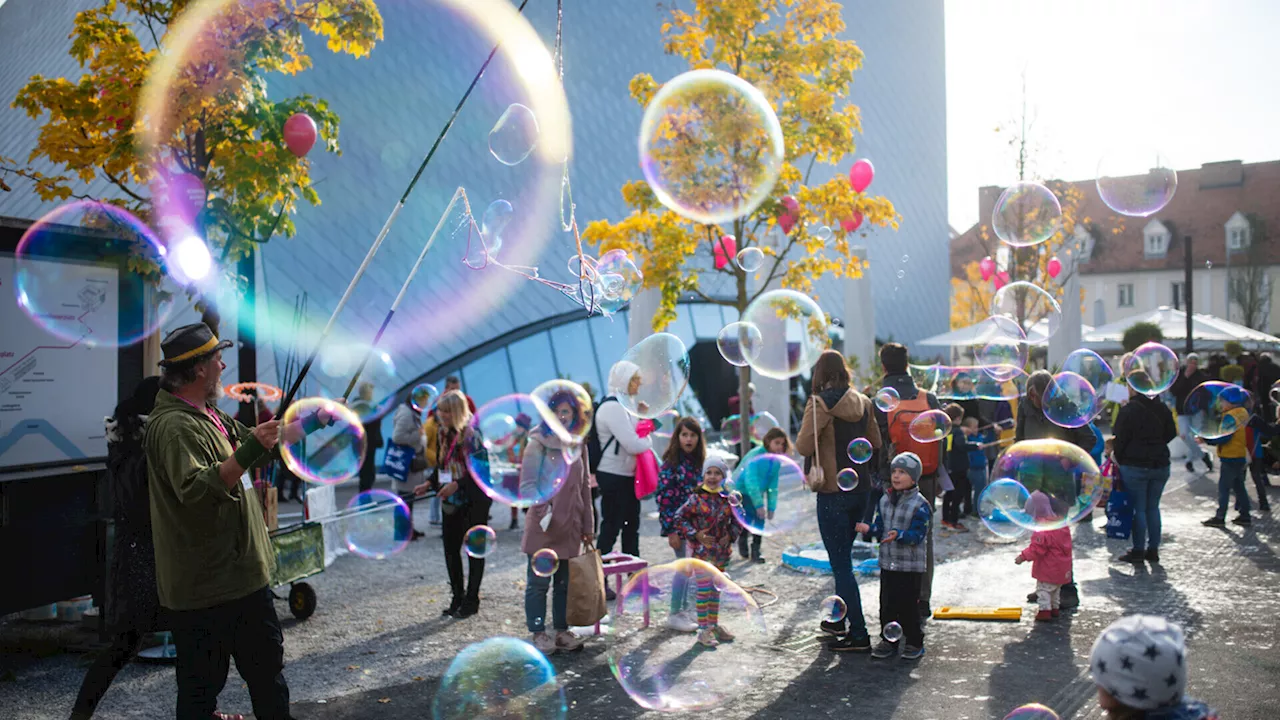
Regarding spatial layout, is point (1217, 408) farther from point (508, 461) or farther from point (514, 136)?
point (514, 136)

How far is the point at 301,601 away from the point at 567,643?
2.32 m

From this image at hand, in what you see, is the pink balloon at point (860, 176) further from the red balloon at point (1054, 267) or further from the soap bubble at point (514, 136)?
the red balloon at point (1054, 267)

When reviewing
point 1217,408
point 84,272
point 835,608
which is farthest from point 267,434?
point 1217,408

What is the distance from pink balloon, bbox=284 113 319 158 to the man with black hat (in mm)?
4851

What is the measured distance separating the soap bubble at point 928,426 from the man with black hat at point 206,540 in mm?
4696

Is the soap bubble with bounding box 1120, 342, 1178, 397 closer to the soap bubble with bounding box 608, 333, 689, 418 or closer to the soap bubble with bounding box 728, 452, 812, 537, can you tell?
the soap bubble with bounding box 728, 452, 812, 537

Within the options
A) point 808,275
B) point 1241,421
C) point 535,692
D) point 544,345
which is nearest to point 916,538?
point 535,692

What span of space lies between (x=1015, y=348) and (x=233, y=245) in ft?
23.3

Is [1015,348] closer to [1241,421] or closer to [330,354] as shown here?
[1241,421]

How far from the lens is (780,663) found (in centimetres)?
612

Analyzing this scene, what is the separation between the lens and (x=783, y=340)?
9.62m

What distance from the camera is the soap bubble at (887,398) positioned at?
7.34m

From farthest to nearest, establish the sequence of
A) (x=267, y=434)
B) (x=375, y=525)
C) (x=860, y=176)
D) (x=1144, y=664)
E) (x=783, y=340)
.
Result: (x=860, y=176)
(x=375, y=525)
(x=783, y=340)
(x=267, y=434)
(x=1144, y=664)

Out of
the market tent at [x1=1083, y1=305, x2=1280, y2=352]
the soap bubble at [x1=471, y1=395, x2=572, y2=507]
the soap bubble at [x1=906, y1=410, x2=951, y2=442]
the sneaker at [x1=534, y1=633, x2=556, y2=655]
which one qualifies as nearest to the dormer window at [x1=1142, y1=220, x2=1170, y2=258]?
the market tent at [x1=1083, y1=305, x2=1280, y2=352]
